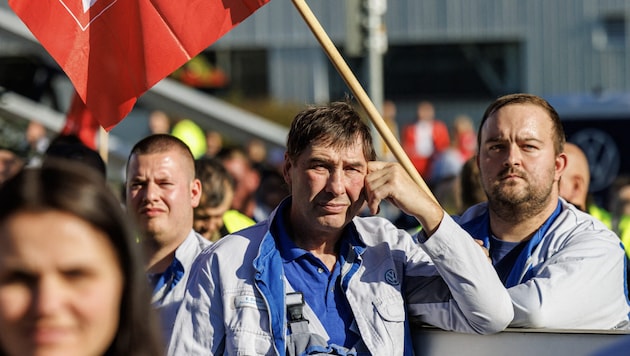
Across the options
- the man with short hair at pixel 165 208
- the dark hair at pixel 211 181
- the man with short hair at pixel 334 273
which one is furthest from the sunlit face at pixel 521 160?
the dark hair at pixel 211 181

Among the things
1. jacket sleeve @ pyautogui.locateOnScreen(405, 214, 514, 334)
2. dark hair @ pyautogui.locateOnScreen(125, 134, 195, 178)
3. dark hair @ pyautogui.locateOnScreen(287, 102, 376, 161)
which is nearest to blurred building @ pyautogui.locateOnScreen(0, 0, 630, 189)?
dark hair @ pyautogui.locateOnScreen(125, 134, 195, 178)

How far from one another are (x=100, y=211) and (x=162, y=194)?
3.84 m

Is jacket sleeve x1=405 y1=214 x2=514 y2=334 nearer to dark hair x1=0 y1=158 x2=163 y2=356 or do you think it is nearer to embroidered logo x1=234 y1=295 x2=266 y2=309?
embroidered logo x1=234 y1=295 x2=266 y2=309

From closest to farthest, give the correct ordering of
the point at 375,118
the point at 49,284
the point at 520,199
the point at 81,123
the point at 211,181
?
the point at 49,284 < the point at 375,118 < the point at 520,199 < the point at 211,181 < the point at 81,123

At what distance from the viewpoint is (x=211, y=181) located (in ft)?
24.6

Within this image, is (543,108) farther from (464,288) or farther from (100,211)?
(100,211)

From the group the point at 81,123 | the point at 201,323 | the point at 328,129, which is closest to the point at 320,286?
the point at 201,323

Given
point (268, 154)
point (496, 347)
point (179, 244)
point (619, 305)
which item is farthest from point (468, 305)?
point (268, 154)

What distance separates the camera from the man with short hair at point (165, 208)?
5586 millimetres

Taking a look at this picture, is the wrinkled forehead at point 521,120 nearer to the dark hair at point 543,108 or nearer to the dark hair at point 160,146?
the dark hair at point 543,108

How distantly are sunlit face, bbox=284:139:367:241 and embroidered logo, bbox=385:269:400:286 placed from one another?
24 cm

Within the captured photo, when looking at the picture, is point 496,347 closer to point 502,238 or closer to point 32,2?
point 502,238

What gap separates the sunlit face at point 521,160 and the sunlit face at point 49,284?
10.3 feet

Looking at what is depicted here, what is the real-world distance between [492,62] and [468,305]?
25.8 m
